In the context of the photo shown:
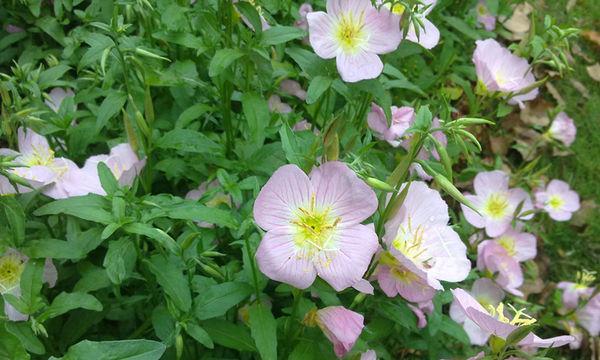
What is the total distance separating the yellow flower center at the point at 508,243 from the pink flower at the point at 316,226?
1335 mm

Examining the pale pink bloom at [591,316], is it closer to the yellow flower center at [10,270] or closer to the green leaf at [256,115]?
the green leaf at [256,115]

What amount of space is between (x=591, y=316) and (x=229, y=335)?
5.27 ft

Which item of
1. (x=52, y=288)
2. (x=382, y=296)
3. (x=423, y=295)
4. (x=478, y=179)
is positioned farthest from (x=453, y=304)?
(x=52, y=288)

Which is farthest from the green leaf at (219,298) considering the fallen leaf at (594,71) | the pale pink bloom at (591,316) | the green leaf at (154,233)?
the fallen leaf at (594,71)

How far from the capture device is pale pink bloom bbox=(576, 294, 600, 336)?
8.38ft

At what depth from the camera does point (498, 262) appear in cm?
227

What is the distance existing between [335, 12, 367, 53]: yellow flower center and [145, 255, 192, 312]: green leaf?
0.71 m

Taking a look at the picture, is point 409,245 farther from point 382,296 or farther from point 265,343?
point 265,343

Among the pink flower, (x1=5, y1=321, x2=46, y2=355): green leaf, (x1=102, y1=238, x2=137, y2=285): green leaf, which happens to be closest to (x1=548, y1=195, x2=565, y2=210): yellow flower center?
the pink flower

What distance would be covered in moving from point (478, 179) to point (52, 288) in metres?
1.55

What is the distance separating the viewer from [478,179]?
2570 millimetres

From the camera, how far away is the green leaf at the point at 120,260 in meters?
1.46

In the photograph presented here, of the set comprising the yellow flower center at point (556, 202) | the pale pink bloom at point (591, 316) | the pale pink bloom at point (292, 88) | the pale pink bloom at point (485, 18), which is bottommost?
the pale pink bloom at point (591, 316)

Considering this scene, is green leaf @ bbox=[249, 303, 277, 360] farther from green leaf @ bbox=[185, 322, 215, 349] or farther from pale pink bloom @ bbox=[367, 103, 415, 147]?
pale pink bloom @ bbox=[367, 103, 415, 147]
